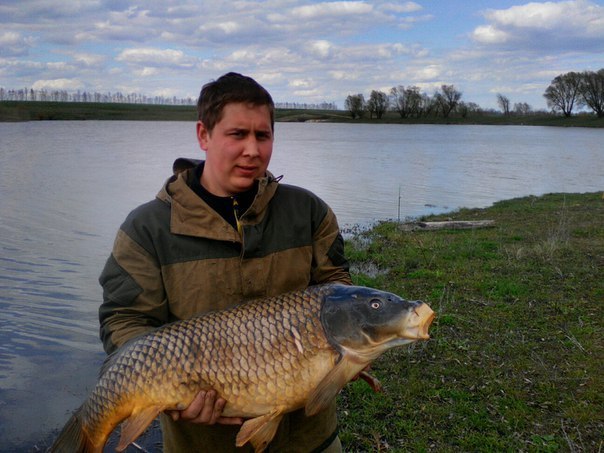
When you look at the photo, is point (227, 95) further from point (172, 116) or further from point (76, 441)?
point (172, 116)

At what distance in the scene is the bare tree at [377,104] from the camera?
92562 mm

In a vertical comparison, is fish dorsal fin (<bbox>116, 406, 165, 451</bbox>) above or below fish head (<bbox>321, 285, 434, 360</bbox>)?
below

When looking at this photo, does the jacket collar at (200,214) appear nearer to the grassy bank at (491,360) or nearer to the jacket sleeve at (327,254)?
the jacket sleeve at (327,254)

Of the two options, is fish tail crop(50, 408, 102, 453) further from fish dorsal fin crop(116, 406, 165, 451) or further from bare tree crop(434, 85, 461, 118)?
bare tree crop(434, 85, 461, 118)

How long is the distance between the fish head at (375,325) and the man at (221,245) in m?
0.40

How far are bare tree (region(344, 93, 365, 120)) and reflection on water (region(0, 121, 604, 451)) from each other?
53.0m

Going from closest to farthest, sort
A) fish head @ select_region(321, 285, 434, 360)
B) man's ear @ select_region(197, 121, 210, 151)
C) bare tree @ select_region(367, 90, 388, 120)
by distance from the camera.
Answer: fish head @ select_region(321, 285, 434, 360) → man's ear @ select_region(197, 121, 210, 151) → bare tree @ select_region(367, 90, 388, 120)

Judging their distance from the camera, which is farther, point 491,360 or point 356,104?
point 356,104

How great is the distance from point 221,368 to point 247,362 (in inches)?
4.0

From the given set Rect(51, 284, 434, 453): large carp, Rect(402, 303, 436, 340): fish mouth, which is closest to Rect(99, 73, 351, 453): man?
Rect(51, 284, 434, 453): large carp

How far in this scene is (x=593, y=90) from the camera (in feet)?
272

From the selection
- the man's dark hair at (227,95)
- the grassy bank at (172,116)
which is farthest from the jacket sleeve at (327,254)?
the grassy bank at (172,116)

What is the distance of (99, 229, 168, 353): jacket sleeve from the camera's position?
2361 millimetres

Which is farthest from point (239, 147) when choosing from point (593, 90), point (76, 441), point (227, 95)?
point (593, 90)
